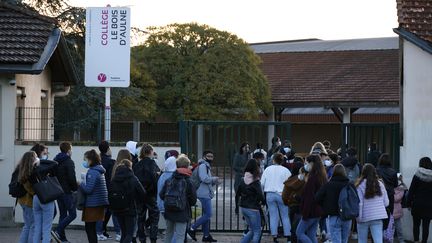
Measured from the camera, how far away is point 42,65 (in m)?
19.5

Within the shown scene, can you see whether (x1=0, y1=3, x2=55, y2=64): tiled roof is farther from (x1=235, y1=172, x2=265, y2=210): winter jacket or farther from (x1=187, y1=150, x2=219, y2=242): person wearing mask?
(x1=235, y1=172, x2=265, y2=210): winter jacket

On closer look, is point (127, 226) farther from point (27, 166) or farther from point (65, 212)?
point (65, 212)

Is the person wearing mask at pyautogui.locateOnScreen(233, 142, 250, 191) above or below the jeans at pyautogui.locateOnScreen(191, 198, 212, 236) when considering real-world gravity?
above

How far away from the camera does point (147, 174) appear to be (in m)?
15.9

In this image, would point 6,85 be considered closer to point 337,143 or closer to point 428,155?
point 428,155

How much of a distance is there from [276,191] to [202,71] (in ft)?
81.6

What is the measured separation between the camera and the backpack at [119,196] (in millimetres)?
14289

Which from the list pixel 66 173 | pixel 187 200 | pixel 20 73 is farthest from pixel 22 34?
pixel 187 200

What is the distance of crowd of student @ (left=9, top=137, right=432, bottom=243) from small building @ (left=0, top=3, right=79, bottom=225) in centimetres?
319

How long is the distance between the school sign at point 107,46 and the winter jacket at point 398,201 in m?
6.98

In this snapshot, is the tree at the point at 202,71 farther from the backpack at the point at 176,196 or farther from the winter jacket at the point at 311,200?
the backpack at the point at 176,196

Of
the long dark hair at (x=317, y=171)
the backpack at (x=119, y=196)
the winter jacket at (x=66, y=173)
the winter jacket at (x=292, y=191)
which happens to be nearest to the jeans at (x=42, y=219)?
the backpack at (x=119, y=196)

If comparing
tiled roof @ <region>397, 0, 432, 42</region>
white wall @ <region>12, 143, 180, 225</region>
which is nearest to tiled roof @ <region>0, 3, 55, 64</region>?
white wall @ <region>12, 143, 180, 225</region>

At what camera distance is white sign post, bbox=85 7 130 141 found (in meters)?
20.7
